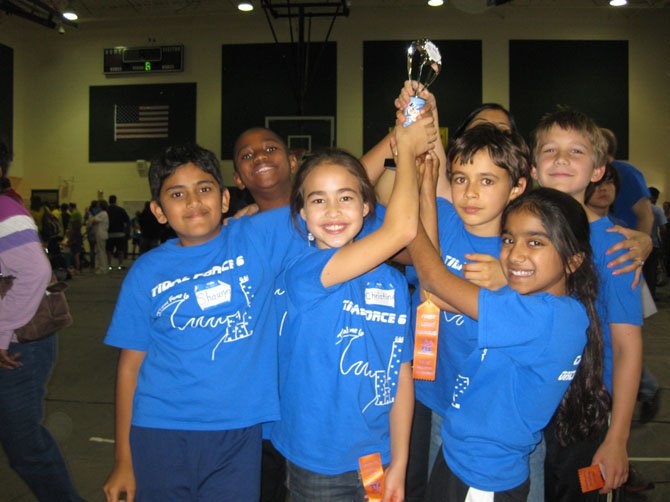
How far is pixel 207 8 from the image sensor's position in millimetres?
15445

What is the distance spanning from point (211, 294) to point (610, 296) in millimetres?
1341

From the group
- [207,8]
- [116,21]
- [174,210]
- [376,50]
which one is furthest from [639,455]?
[116,21]

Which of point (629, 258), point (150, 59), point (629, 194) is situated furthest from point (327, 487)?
point (150, 59)

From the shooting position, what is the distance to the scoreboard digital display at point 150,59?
15.8 meters

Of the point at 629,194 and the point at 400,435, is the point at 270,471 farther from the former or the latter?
the point at 629,194

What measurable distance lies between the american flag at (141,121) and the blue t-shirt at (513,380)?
16.0 metres

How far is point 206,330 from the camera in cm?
176

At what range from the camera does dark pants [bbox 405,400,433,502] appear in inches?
75.2

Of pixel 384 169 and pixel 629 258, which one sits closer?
pixel 629 258

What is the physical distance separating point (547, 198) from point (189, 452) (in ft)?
4.57

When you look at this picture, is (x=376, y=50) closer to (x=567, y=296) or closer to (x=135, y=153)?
(x=135, y=153)

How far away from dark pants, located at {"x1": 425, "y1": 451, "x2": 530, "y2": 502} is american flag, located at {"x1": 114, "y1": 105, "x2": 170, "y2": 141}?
15949 mm

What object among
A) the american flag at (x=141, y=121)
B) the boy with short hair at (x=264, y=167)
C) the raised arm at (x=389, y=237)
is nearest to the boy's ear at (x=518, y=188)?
the raised arm at (x=389, y=237)

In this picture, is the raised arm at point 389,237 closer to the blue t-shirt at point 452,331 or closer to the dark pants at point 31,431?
the blue t-shirt at point 452,331
